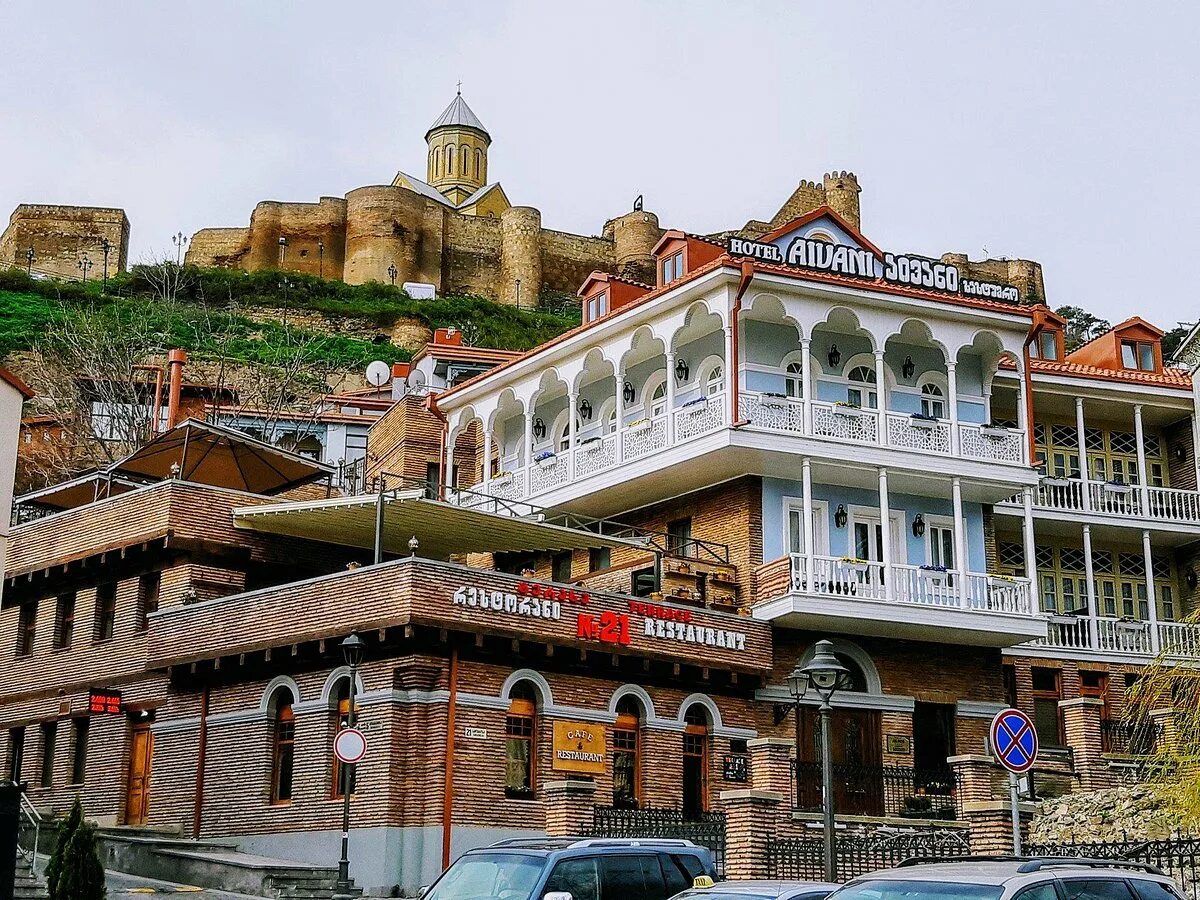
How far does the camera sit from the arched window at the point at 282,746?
91.1ft

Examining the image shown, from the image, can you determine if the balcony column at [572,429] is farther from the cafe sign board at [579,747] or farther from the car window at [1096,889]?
the car window at [1096,889]

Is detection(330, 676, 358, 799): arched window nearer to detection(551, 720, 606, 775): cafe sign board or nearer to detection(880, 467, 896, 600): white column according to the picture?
detection(551, 720, 606, 775): cafe sign board

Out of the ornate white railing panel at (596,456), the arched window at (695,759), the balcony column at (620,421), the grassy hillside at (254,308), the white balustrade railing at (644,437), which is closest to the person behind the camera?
the arched window at (695,759)

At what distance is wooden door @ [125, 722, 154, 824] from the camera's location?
30.1 metres

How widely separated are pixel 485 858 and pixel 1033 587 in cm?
2000

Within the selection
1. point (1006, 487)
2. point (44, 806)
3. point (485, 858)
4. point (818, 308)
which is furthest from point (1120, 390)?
point (485, 858)

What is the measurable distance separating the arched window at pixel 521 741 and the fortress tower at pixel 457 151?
83574 millimetres

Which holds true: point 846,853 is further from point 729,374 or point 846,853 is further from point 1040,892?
point 729,374

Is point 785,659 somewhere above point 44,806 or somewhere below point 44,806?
above

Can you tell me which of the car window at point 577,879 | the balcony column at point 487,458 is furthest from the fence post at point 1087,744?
the car window at point 577,879

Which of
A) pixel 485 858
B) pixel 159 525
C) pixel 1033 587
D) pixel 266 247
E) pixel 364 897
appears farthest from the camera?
pixel 266 247

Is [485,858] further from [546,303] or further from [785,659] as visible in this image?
[546,303]

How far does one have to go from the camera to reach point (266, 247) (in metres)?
93.0

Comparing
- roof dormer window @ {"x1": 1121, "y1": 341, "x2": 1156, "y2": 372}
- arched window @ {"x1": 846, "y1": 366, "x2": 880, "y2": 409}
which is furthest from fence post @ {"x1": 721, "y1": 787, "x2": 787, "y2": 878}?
roof dormer window @ {"x1": 1121, "y1": 341, "x2": 1156, "y2": 372}
